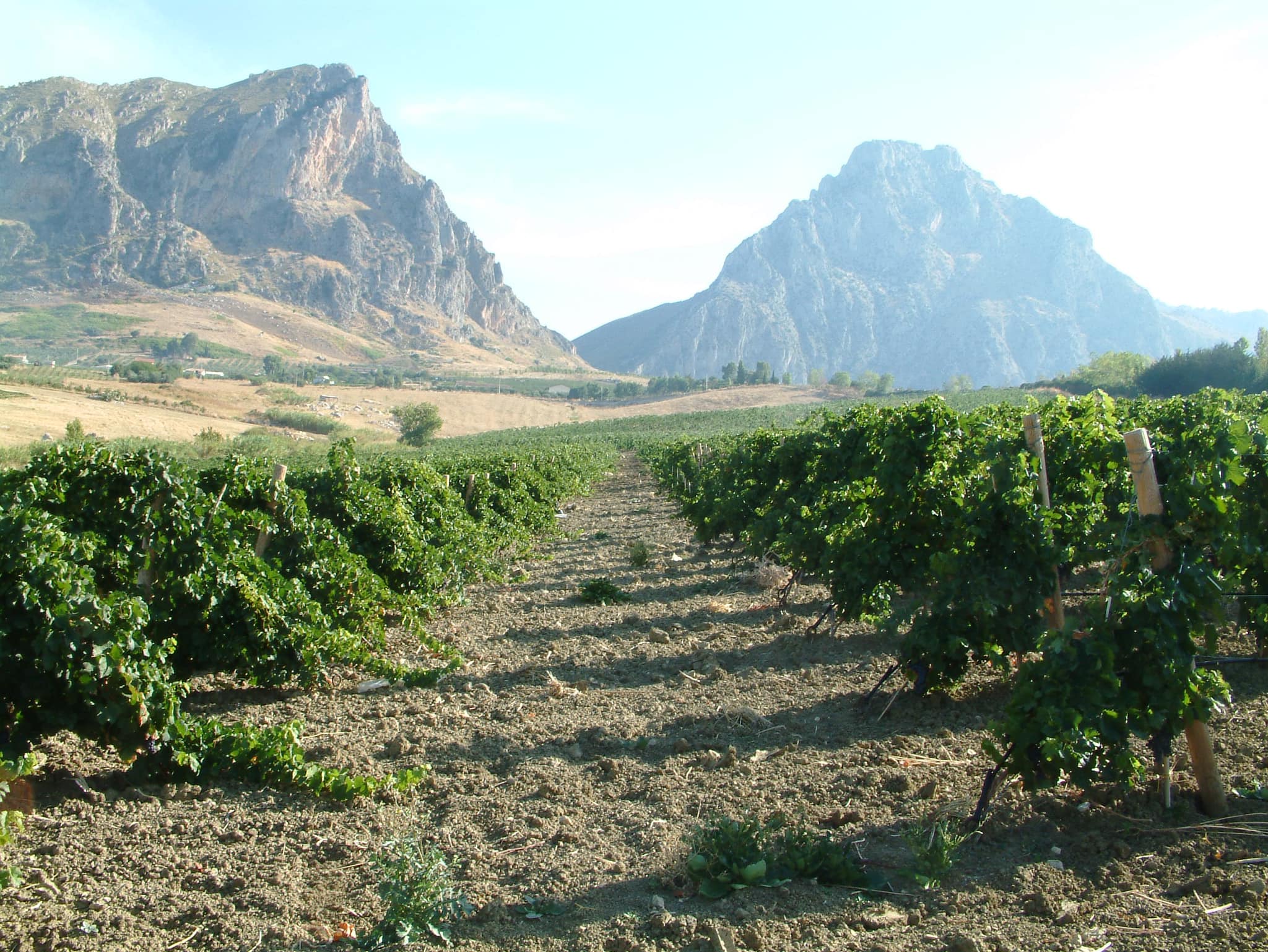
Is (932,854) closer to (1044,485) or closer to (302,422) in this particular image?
(1044,485)

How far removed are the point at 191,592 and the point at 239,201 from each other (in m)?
180

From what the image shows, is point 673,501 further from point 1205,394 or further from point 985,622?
point 985,622

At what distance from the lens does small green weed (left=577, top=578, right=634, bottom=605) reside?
1108cm

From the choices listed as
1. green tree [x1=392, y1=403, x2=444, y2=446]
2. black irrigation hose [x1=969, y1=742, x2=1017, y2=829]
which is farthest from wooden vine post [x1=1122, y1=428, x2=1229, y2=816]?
green tree [x1=392, y1=403, x2=444, y2=446]

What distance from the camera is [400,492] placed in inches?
400

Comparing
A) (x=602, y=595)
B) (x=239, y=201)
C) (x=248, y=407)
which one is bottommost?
(x=602, y=595)

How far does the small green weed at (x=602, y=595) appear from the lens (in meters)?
11.1

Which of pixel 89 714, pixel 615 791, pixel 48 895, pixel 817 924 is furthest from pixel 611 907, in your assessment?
pixel 89 714

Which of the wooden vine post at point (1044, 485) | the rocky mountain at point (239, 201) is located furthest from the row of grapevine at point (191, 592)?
the rocky mountain at point (239, 201)

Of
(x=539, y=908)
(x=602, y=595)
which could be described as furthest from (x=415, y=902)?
(x=602, y=595)

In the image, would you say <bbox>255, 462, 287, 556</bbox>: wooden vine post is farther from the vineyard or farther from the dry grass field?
the dry grass field

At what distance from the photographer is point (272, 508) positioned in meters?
7.53

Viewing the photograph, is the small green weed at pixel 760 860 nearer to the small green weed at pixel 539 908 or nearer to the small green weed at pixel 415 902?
the small green weed at pixel 539 908

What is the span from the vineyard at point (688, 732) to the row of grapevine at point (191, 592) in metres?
0.03
